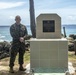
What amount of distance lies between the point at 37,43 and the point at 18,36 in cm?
89

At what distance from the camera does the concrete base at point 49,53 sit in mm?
13016

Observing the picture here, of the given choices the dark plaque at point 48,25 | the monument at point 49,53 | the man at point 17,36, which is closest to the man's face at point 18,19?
the man at point 17,36

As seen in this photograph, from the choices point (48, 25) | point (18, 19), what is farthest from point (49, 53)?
point (18, 19)

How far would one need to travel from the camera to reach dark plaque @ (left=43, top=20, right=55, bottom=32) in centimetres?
1393

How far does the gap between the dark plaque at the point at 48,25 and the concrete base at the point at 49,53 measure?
1.00 metres

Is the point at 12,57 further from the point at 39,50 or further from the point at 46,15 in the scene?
the point at 46,15

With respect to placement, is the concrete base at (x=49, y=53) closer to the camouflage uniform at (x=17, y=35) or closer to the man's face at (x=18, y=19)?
the camouflage uniform at (x=17, y=35)

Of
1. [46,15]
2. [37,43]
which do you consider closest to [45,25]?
[46,15]

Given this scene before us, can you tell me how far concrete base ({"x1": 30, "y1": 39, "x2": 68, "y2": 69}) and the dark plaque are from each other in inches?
39.4

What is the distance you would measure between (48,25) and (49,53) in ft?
4.48

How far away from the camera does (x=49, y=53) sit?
13117 millimetres

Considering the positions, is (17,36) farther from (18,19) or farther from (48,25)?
(48,25)

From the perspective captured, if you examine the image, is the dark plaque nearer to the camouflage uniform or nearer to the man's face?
the camouflage uniform

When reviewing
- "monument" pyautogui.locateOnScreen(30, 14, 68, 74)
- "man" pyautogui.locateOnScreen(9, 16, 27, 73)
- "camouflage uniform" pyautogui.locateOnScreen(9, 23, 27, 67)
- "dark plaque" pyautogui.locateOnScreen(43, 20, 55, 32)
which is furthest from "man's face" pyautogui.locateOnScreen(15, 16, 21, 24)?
"dark plaque" pyautogui.locateOnScreen(43, 20, 55, 32)
